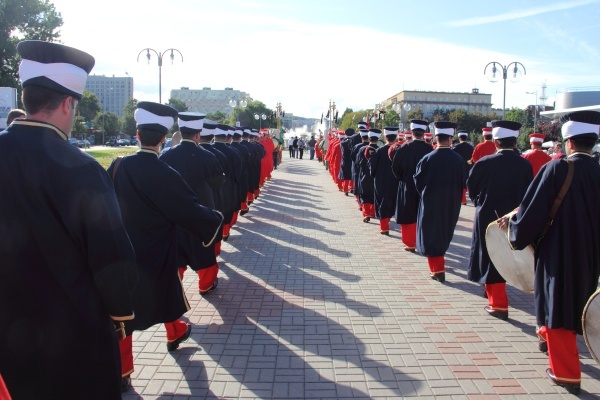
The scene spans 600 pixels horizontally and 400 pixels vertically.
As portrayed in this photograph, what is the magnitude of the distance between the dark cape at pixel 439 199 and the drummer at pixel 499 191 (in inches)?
50.5

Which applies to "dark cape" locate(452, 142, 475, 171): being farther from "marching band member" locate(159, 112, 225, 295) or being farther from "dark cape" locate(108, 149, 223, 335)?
"dark cape" locate(108, 149, 223, 335)

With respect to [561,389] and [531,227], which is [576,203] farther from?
[561,389]

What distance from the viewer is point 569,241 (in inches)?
161

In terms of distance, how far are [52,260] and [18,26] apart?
51961 millimetres

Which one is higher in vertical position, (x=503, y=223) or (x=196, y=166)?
(x=196, y=166)

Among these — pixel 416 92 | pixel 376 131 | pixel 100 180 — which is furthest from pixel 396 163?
pixel 416 92

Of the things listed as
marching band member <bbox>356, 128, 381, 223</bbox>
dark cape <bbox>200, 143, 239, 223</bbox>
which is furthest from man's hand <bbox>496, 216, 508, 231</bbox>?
marching band member <bbox>356, 128, 381, 223</bbox>

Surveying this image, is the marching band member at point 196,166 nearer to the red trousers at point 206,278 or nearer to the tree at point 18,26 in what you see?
the red trousers at point 206,278

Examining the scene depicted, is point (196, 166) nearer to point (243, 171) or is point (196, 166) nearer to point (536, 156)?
point (243, 171)

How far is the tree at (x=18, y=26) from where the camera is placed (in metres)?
43.7

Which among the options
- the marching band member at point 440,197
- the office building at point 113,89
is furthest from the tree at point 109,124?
the marching band member at point 440,197

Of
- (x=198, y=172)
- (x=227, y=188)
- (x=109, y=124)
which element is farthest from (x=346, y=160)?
(x=109, y=124)

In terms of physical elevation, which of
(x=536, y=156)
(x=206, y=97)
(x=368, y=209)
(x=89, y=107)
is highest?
(x=206, y=97)

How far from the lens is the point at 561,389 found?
4152 millimetres
